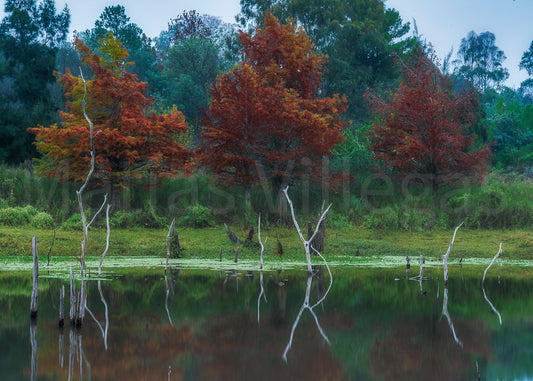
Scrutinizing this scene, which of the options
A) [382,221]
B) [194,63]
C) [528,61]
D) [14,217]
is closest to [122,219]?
[14,217]

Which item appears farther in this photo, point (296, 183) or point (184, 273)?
point (296, 183)

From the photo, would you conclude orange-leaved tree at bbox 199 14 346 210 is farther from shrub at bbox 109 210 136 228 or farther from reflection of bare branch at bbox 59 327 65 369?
reflection of bare branch at bbox 59 327 65 369

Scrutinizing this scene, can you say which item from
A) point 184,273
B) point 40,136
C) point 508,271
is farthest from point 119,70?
point 508,271

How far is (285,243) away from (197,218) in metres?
4.22

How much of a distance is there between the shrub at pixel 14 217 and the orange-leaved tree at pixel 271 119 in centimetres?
717

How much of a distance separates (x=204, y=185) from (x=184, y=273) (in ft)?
32.3

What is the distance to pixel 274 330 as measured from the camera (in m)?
12.2

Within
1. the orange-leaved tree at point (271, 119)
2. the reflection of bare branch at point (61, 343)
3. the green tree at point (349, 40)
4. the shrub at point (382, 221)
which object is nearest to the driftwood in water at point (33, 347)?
the reflection of bare branch at point (61, 343)

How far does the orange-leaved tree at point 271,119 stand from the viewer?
26781 mm

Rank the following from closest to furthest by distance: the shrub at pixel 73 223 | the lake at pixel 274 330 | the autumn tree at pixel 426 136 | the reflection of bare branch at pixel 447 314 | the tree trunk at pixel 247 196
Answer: the lake at pixel 274 330 < the reflection of bare branch at pixel 447 314 < the shrub at pixel 73 223 < the tree trunk at pixel 247 196 < the autumn tree at pixel 426 136

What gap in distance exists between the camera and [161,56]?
75.7 meters

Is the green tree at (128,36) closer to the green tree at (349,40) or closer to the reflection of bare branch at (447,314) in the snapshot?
the green tree at (349,40)

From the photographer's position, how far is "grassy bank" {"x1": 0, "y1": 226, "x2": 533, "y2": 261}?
893 inches

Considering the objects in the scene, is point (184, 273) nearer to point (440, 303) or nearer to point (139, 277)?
point (139, 277)
